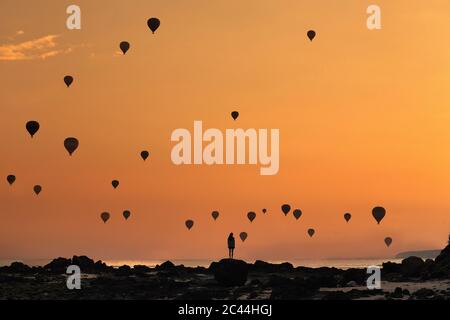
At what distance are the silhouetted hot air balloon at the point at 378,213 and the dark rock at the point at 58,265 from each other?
96.3 feet

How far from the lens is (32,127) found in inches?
3105

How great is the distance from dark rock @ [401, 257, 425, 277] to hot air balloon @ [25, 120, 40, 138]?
33.7m

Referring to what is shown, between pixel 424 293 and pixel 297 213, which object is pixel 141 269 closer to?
pixel 297 213

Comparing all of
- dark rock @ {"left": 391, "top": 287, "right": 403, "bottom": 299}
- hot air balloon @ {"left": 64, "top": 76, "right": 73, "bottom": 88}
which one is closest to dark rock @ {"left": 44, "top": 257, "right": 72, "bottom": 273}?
hot air balloon @ {"left": 64, "top": 76, "right": 73, "bottom": 88}

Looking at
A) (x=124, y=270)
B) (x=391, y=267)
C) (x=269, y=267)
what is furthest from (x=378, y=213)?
(x=124, y=270)

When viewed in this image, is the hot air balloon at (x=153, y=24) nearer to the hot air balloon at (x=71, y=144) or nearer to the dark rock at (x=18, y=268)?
the hot air balloon at (x=71, y=144)

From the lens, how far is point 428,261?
68250mm

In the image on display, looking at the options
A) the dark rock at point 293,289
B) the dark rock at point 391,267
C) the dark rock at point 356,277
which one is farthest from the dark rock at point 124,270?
the dark rock at point 391,267

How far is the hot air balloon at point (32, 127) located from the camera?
78.4m

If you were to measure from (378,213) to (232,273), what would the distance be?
83.6ft
